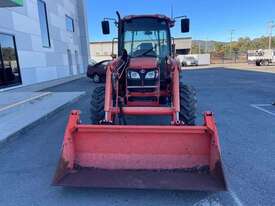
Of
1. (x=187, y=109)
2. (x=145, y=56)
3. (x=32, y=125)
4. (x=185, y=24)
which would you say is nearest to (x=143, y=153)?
(x=187, y=109)

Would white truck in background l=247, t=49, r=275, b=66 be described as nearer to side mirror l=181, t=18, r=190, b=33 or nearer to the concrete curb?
the concrete curb

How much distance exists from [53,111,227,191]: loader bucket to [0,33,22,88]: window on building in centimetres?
1141

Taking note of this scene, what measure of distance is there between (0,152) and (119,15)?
155 inches

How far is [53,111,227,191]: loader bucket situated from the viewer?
344 cm

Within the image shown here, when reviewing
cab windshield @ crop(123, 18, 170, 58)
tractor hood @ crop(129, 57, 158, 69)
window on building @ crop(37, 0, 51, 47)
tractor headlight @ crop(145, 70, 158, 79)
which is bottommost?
tractor headlight @ crop(145, 70, 158, 79)

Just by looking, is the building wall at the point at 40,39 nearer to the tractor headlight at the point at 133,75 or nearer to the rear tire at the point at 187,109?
the tractor headlight at the point at 133,75

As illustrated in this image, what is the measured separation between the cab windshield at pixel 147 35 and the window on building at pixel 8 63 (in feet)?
31.8

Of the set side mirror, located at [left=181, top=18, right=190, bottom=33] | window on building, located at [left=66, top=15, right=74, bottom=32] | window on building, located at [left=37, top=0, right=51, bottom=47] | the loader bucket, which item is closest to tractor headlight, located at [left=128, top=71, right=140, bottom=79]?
the loader bucket


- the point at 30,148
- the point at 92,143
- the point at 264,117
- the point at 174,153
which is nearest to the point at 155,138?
the point at 174,153

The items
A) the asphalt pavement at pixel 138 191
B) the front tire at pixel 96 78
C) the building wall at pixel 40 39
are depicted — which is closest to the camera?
the asphalt pavement at pixel 138 191

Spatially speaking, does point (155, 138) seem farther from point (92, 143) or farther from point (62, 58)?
point (62, 58)

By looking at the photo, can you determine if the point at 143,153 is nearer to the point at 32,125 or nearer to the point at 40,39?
the point at 32,125

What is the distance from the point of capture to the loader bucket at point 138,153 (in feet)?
11.3

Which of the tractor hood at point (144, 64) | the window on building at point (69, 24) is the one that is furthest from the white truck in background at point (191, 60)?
the tractor hood at point (144, 64)
